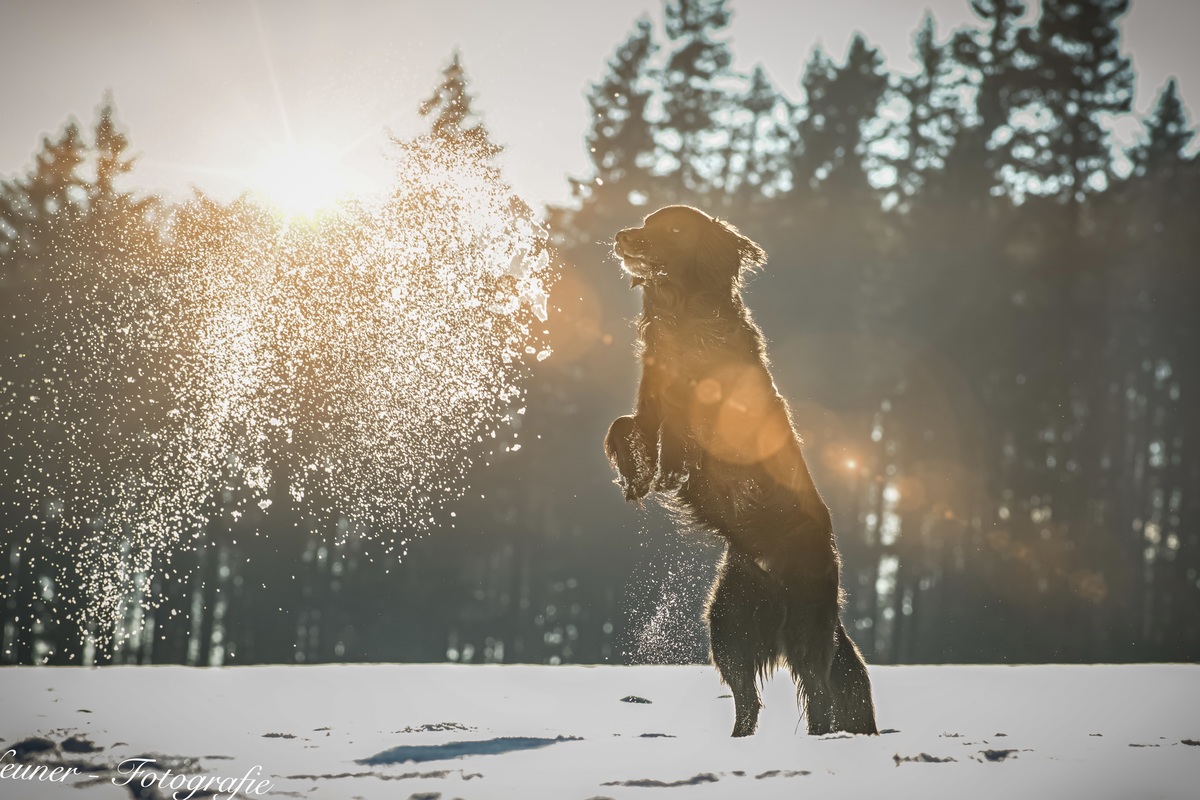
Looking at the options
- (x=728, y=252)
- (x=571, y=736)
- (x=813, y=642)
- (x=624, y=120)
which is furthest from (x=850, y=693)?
(x=624, y=120)

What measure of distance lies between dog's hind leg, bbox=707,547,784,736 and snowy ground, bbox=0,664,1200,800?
16 centimetres

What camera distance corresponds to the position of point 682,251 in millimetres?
4891

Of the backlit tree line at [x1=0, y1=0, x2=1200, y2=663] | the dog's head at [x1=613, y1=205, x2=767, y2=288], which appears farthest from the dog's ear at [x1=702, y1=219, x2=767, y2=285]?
the backlit tree line at [x1=0, y1=0, x2=1200, y2=663]

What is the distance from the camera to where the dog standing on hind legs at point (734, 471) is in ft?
14.0

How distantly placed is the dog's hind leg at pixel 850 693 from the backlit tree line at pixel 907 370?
17.6 m

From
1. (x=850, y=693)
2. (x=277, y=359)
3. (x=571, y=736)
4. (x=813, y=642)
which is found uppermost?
(x=277, y=359)

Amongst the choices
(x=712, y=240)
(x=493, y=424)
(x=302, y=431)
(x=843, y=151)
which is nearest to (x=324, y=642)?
(x=493, y=424)

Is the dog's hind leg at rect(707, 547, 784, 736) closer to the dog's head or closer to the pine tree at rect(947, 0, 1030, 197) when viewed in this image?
the dog's head

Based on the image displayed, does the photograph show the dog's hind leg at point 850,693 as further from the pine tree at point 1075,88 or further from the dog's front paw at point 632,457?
the pine tree at point 1075,88

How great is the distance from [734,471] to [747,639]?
0.78 meters

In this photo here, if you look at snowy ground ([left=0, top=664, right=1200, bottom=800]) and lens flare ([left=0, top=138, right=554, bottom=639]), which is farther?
lens flare ([left=0, top=138, right=554, bottom=639])

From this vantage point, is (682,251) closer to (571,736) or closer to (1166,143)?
(571,736)

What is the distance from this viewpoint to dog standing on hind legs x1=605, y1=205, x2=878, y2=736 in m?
4.27

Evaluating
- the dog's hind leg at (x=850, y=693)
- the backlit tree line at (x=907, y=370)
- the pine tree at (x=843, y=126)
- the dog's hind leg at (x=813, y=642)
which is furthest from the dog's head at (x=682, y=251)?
the pine tree at (x=843, y=126)
